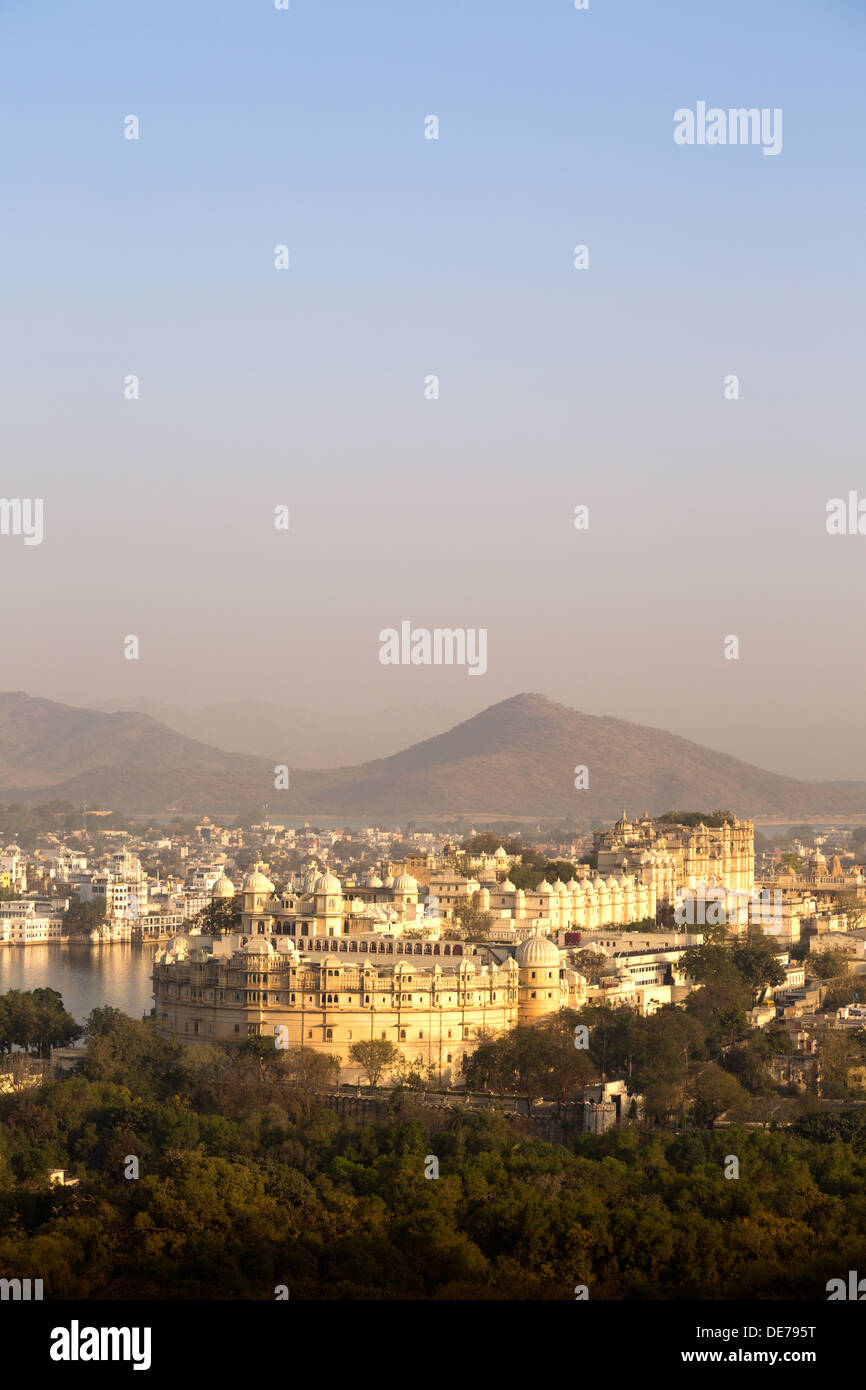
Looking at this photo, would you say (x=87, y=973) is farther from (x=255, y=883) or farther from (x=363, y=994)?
(x=363, y=994)

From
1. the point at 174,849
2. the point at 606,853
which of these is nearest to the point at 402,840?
the point at 174,849

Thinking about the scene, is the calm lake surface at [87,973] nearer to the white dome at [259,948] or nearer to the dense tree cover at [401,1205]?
the white dome at [259,948]

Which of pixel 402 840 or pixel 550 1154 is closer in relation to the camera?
pixel 550 1154

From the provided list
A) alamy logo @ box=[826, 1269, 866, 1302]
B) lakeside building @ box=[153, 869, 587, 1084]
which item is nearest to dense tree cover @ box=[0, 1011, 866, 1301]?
alamy logo @ box=[826, 1269, 866, 1302]

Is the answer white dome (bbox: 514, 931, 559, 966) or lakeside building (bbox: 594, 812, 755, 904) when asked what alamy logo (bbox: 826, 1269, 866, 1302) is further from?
lakeside building (bbox: 594, 812, 755, 904)

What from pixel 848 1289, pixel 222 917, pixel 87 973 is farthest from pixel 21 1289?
pixel 87 973
